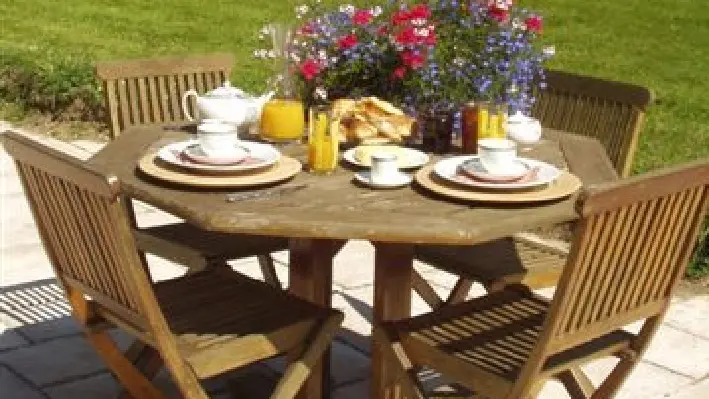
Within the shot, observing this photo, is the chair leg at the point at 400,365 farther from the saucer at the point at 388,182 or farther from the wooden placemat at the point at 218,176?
the wooden placemat at the point at 218,176

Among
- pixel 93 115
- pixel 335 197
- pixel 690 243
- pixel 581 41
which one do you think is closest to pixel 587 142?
pixel 690 243

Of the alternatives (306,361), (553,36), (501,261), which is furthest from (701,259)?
(553,36)

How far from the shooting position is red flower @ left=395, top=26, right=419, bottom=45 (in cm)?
385

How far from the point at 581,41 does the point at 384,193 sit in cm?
859

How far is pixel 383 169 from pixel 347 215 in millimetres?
330

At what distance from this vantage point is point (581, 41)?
11.8 m

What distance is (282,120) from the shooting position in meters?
4.01

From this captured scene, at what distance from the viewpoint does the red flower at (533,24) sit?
160 inches

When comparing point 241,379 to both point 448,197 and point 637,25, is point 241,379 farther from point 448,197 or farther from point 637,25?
point 637,25

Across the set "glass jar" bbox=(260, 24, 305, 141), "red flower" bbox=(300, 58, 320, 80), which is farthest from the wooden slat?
"red flower" bbox=(300, 58, 320, 80)

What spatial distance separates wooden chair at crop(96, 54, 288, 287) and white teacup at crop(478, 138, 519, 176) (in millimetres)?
1038

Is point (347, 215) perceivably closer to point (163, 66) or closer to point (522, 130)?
point (522, 130)

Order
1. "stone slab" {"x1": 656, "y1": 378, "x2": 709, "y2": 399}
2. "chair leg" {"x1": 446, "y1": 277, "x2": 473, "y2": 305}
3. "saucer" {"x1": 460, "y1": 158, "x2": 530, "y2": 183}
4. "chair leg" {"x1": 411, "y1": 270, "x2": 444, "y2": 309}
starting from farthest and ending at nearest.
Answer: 1. "chair leg" {"x1": 411, "y1": 270, "x2": 444, "y2": 309}
2. "chair leg" {"x1": 446, "y1": 277, "x2": 473, "y2": 305}
3. "stone slab" {"x1": 656, "y1": 378, "x2": 709, "y2": 399}
4. "saucer" {"x1": 460, "y1": 158, "x2": 530, "y2": 183}

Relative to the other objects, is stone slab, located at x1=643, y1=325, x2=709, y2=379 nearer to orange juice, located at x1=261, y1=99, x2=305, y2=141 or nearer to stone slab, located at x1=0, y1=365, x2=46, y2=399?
orange juice, located at x1=261, y1=99, x2=305, y2=141
